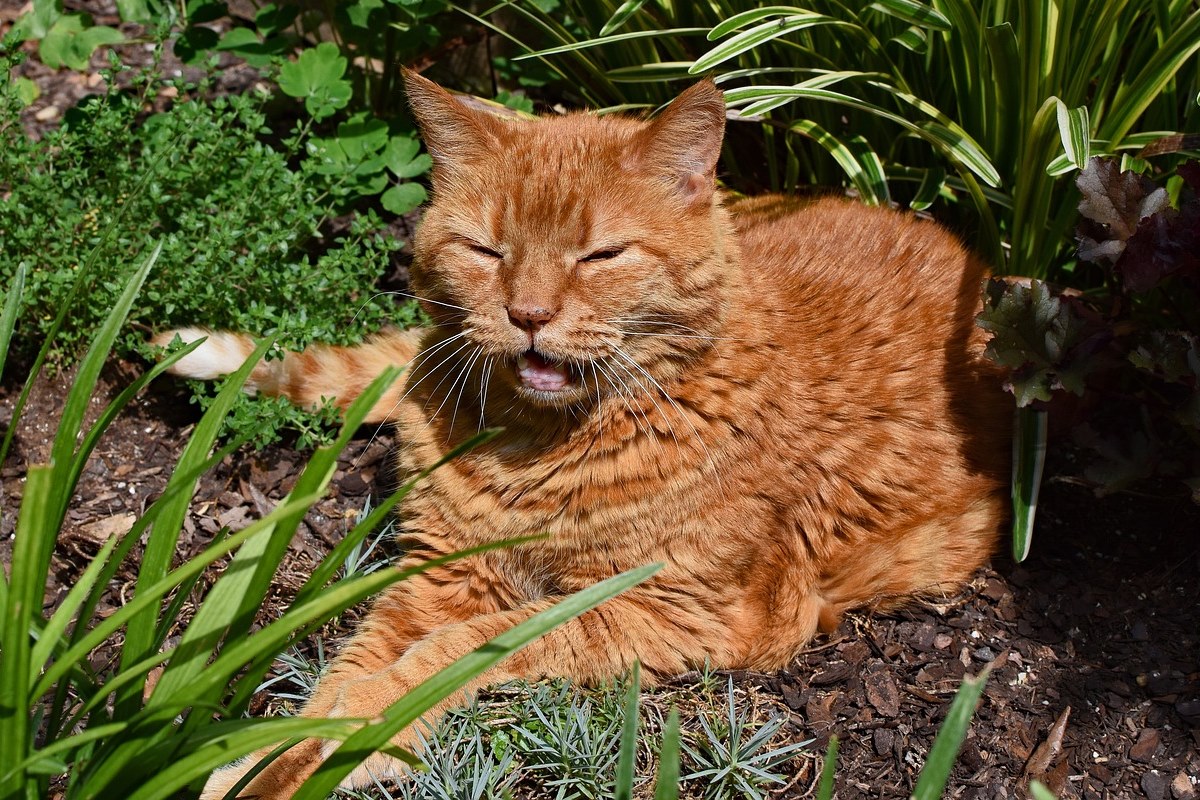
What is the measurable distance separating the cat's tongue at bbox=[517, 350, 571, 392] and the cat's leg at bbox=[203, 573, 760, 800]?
58 centimetres

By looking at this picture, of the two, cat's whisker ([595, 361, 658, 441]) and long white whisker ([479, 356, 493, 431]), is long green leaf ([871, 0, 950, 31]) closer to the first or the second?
cat's whisker ([595, 361, 658, 441])

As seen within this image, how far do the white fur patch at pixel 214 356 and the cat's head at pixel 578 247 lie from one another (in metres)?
0.87

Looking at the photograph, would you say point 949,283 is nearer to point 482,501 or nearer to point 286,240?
point 482,501

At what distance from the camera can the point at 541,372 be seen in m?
2.42

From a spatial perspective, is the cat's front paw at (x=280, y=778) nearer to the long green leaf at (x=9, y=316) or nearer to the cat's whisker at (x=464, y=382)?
the cat's whisker at (x=464, y=382)

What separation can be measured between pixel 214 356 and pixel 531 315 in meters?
1.28

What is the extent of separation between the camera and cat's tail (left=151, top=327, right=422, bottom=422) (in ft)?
10.5

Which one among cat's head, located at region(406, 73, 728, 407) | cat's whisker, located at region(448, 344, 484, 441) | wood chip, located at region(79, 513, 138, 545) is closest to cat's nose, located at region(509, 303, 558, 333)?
cat's head, located at region(406, 73, 728, 407)

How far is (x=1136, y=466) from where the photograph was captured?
8.97 feet

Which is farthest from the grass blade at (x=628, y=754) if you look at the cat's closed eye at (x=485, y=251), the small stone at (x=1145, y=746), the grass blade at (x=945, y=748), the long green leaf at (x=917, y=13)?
the long green leaf at (x=917, y=13)

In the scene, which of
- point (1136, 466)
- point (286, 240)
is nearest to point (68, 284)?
point (286, 240)

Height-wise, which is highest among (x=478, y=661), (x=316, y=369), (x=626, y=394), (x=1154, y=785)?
(x=478, y=661)

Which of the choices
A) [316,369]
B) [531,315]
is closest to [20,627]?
[531,315]

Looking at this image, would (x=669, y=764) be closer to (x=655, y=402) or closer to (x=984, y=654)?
(x=655, y=402)
